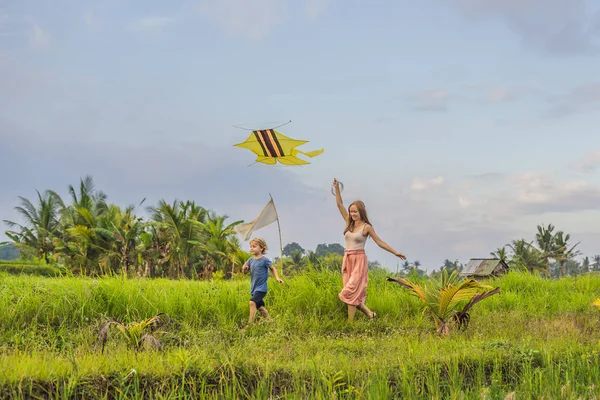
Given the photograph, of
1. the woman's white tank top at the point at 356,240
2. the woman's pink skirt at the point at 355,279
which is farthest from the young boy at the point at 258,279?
the woman's white tank top at the point at 356,240

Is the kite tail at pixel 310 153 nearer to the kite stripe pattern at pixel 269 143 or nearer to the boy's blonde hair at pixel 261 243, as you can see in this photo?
the kite stripe pattern at pixel 269 143

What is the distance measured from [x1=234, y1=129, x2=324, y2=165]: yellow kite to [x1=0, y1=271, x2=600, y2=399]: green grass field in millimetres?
2071

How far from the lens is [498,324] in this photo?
9492mm

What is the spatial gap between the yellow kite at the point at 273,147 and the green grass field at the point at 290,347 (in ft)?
6.80

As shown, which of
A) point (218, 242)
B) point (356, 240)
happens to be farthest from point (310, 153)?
point (218, 242)

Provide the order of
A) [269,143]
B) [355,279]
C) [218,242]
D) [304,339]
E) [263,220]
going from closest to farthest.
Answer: [304,339], [355,279], [269,143], [263,220], [218,242]

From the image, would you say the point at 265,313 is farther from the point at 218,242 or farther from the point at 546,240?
the point at 546,240

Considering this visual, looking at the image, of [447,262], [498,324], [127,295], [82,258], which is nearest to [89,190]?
[82,258]

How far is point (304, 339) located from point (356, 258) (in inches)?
64.5

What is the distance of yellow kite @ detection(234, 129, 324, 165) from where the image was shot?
1002 centimetres

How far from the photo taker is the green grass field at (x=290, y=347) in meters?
4.83

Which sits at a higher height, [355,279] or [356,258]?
[356,258]

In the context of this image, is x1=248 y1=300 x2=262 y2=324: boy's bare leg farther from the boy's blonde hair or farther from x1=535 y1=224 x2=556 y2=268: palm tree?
x1=535 y1=224 x2=556 y2=268: palm tree

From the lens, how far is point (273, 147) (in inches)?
399
